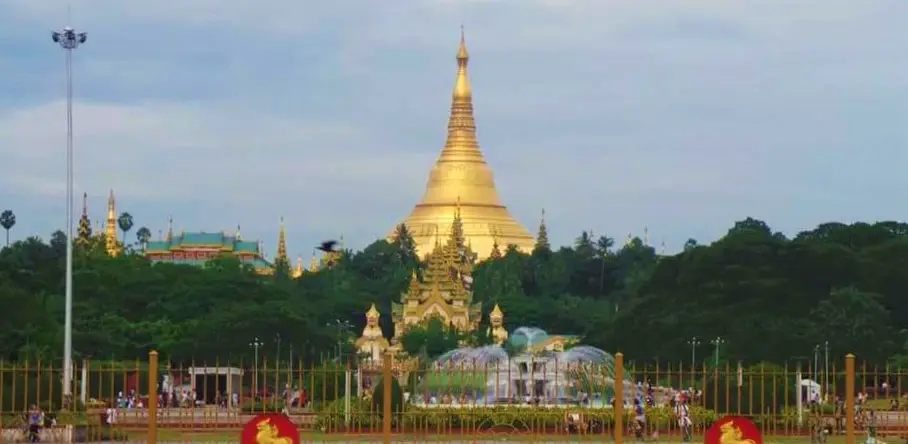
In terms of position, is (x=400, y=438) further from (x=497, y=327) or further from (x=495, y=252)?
(x=495, y=252)

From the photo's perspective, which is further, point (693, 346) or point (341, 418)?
point (693, 346)

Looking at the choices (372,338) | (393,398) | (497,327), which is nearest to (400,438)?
(393,398)

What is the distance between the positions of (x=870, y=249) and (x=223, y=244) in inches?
2674

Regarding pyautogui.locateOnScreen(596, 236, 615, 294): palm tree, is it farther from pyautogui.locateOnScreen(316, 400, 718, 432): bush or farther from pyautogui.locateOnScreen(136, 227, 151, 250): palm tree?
pyautogui.locateOnScreen(316, 400, 718, 432): bush

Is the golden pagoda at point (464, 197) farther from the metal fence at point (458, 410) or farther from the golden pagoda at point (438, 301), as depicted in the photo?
the metal fence at point (458, 410)

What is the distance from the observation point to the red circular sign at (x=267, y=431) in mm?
26422

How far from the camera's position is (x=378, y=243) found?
142m

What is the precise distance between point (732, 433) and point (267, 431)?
481cm

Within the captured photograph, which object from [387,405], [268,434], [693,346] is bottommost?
[268,434]

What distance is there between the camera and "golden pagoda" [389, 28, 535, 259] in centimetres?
14512

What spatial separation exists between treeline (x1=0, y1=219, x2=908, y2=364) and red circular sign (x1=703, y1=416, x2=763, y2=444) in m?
44.6

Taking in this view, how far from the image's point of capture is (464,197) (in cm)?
14675

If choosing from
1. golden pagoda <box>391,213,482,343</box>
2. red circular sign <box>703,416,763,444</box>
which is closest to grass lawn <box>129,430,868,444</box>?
red circular sign <box>703,416,763,444</box>

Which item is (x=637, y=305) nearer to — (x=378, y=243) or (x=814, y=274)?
(x=814, y=274)
